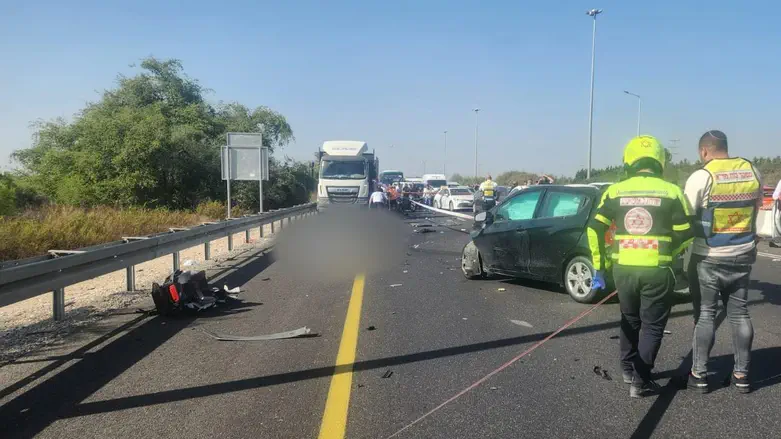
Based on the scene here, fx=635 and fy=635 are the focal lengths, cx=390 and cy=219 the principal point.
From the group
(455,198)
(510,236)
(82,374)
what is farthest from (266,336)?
(455,198)

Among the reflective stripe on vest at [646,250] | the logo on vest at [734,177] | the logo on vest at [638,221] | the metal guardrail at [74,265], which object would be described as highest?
the logo on vest at [734,177]

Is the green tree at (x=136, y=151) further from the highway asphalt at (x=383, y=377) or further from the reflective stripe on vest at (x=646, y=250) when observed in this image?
the reflective stripe on vest at (x=646, y=250)

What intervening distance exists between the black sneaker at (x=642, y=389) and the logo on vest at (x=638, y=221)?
3.65ft

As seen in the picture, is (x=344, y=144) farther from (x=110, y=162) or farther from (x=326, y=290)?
(x=326, y=290)

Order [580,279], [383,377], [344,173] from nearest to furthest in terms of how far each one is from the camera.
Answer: [383,377]
[580,279]
[344,173]

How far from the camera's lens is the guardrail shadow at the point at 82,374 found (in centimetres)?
434

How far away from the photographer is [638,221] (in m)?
4.61

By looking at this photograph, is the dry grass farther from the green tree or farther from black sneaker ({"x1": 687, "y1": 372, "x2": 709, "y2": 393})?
black sneaker ({"x1": 687, "y1": 372, "x2": 709, "y2": 393})

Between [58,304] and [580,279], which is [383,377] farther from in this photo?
[58,304]

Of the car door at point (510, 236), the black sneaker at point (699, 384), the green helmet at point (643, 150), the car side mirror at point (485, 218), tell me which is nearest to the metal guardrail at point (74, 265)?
the car side mirror at point (485, 218)

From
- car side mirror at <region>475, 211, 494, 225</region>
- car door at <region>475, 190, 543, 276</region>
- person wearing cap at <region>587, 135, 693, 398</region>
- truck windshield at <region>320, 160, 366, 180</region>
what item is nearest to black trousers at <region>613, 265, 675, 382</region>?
person wearing cap at <region>587, 135, 693, 398</region>

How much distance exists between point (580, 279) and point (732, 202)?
11.9 feet

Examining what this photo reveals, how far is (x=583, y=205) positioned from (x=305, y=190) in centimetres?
3575

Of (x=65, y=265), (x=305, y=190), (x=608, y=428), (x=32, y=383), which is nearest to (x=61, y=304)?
(x=65, y=265)
